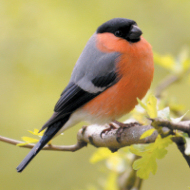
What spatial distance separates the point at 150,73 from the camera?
2.51 metres

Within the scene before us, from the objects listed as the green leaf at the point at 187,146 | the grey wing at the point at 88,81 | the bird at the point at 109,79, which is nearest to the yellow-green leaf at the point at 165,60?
the bird at the point at 109,79

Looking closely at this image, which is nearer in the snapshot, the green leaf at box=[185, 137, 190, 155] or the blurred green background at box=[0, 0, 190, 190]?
the green leaf at box=[185, 137, 190, 155]

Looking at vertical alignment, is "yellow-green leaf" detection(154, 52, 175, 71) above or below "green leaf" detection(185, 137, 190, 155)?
below

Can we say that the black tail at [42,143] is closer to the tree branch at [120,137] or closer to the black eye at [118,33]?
the tree branch at [120,137]

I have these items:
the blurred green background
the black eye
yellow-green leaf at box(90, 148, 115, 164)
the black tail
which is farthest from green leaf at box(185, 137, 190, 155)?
the blurred green background

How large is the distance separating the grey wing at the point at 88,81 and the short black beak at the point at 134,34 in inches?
6.8

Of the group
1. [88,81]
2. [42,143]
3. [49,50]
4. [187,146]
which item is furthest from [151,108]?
[49,50]

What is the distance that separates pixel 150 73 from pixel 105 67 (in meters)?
0.37

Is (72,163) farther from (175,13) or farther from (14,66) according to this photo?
(175,13)

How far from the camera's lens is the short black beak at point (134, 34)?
2.52 metres

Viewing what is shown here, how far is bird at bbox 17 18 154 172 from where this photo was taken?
8.20 ft

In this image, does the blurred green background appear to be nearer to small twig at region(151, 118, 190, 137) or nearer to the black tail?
the black tail

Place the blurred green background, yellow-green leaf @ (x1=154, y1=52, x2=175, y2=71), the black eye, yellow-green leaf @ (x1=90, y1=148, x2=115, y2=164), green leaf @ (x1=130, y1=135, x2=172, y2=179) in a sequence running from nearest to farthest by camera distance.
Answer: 1. green leaf @ (x1=130, y1=135, x2=172, y2=179)
2. yellow-green leaf @ (x1=90, y1=148, x2=115, y2=164)
3. yellow-green leaf @ (x1=154, y1=52, x2=175, y2=71)
4. the black eye
5. the blurred green background

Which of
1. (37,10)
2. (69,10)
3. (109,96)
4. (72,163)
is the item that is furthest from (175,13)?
(72,163)
